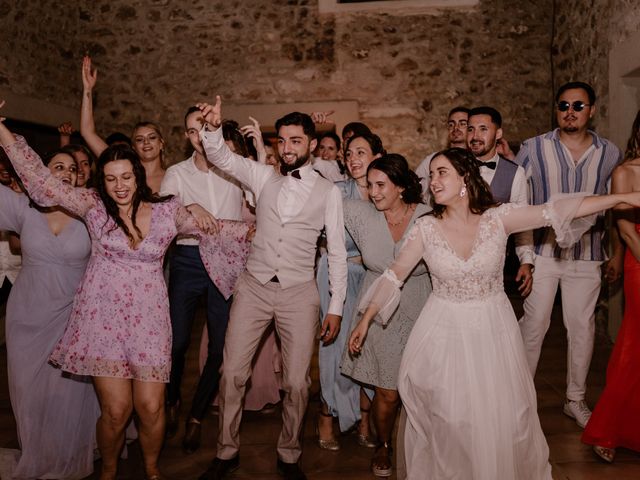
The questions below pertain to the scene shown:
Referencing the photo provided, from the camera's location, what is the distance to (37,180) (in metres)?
2.44

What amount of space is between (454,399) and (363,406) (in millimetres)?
965

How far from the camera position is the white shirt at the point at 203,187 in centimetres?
326

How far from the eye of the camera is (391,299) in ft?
8.02

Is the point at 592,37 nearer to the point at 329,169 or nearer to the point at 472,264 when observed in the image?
the point at 329,169

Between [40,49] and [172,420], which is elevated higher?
[40,49]

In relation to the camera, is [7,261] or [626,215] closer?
[626,215]

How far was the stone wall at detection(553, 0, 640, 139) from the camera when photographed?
4.61m

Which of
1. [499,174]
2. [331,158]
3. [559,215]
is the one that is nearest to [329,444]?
[559,215]

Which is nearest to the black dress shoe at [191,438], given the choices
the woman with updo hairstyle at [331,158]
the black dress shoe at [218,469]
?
the black dress shoe at [218,469]

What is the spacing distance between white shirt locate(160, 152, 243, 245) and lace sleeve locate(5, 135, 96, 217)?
741mm

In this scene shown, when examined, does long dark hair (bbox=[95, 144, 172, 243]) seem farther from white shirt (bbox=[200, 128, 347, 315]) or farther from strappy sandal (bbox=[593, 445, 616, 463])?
strappy sandal (bbox=[593, 445, 616, 463])

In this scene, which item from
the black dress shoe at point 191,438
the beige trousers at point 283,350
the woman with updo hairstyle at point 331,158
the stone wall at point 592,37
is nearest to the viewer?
the beige trousers at point 283,350

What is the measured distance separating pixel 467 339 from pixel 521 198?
51.0 inches

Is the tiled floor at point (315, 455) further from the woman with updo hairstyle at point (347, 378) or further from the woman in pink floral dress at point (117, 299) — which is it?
the woman in pink floral dress at point (117, 299)
